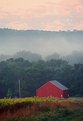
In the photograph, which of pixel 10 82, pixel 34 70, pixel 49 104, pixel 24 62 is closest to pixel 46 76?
pixel 34 70

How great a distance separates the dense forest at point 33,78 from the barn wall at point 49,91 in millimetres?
7499

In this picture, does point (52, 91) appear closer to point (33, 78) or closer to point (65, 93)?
point (65, 93)

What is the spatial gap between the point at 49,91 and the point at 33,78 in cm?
1309

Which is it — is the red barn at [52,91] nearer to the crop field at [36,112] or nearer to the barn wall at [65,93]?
the barn wall at [65,93]

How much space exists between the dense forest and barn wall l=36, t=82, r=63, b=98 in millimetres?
7499

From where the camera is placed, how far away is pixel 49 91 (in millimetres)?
68000

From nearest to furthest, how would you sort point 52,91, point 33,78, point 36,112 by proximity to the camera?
point 36,112 → point 52,91 → point 33,78

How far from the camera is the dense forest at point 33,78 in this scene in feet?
250

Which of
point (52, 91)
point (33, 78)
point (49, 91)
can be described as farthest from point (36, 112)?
point (33, 78)

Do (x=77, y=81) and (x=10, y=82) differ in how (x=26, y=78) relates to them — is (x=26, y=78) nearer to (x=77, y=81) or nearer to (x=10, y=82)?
(x=10, y=82)

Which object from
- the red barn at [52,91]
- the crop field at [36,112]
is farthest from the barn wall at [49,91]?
the crop field at [36,112]

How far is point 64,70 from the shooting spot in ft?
281

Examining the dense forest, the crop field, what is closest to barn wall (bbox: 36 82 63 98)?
the dense forest

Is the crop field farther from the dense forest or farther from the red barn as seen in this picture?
the dense forest
